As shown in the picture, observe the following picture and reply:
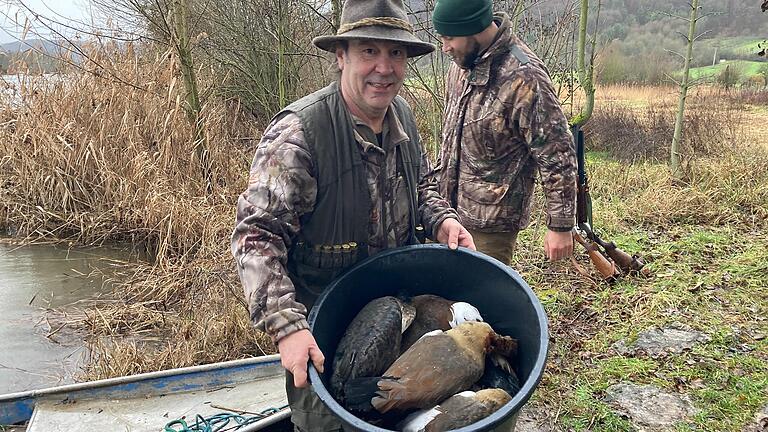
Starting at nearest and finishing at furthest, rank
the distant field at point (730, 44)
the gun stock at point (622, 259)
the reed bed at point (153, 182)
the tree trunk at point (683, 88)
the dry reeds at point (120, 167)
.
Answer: the gun stock at point (622, 259) < the reed bed at point (153, 182) < the dry reeds at point (120, 167) < the tree trunk at point (683, 88) < the distant field at point (730, 44)

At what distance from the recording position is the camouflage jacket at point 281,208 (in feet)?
5.71

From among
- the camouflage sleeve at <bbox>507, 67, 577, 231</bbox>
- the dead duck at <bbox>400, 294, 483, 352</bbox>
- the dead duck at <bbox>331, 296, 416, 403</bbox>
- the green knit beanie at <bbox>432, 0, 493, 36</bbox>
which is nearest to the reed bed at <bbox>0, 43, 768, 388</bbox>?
the camouflage sleeve at <bbox>507, 67, 577, 231</bbox>

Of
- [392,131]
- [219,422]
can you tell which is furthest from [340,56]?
[219,422]

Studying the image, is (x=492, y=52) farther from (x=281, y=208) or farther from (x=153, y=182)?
(x=153, y=182)

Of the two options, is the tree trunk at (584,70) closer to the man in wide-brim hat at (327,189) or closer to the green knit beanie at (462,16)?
the green knit beanie at (462,16)

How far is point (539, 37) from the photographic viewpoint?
6.28 meters

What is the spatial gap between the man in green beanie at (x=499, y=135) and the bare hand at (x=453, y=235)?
2.92 ft

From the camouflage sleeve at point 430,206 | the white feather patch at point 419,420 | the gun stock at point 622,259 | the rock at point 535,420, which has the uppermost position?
the camouflage sleeve at point 430,206

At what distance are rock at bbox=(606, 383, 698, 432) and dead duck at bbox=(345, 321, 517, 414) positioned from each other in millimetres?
1737

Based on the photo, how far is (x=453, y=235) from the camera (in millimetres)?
2217

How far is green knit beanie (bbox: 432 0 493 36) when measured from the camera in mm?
2791

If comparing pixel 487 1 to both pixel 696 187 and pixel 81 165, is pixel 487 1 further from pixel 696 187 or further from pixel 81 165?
pixel 81 165

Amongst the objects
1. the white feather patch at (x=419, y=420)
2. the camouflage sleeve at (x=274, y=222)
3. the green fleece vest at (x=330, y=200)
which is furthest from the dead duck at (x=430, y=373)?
the green fleece vest at (x=330, y=200)

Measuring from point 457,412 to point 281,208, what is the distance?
824mm
